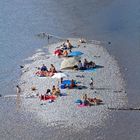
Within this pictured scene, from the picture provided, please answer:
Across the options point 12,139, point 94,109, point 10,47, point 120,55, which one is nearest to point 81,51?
point 120,55

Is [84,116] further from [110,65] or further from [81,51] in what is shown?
[81,51]

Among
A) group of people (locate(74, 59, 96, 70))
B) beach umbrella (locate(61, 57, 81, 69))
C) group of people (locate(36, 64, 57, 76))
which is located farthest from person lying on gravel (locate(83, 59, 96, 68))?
group of people (locate(36, 64, 57, 76))

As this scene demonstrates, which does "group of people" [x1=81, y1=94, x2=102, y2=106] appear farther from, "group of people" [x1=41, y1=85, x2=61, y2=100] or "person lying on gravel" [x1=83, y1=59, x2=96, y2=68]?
"person lying on gravel" [x1=83, y1=59, x2=96, y2=68]

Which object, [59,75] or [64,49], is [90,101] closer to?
[59,75]

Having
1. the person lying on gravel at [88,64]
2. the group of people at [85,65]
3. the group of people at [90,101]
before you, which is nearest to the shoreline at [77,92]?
the group of people at [90,101]

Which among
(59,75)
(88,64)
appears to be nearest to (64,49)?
(88,64)

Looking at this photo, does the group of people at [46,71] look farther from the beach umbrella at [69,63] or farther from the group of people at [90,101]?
the group of people at [90,101]

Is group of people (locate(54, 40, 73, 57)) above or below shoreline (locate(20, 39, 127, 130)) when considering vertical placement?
above
